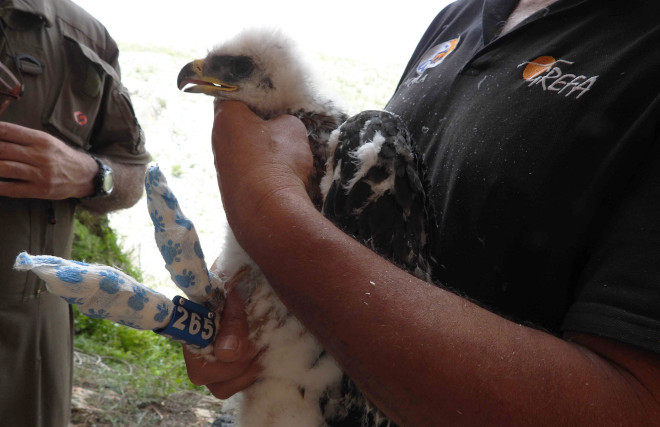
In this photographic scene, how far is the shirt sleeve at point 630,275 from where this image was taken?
0.72 m

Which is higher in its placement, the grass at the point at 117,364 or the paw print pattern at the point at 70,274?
the paw print pattern at the point at 70,274

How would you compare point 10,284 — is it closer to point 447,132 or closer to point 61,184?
point 61,184

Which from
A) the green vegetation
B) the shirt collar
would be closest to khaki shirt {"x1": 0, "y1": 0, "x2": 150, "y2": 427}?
the shirt collar

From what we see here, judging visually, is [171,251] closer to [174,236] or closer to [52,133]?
Result: [174,236]

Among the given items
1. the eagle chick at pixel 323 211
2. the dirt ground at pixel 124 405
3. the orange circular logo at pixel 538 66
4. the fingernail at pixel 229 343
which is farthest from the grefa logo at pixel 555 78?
the dirt ground at pixel 124 405

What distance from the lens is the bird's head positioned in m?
1.36

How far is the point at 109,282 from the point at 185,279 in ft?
0.56

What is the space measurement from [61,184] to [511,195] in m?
1.73

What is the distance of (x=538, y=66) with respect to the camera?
102cm

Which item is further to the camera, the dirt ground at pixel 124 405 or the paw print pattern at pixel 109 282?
the dirt ground at pixel 124 405

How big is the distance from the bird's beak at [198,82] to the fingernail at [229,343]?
669 millimetres

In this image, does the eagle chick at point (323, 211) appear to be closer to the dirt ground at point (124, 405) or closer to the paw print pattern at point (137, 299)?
the paw print pattern at point (137, 299)

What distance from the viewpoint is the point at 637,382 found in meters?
0.72

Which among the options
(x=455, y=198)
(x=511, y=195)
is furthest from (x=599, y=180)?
(x=455, y=198)
